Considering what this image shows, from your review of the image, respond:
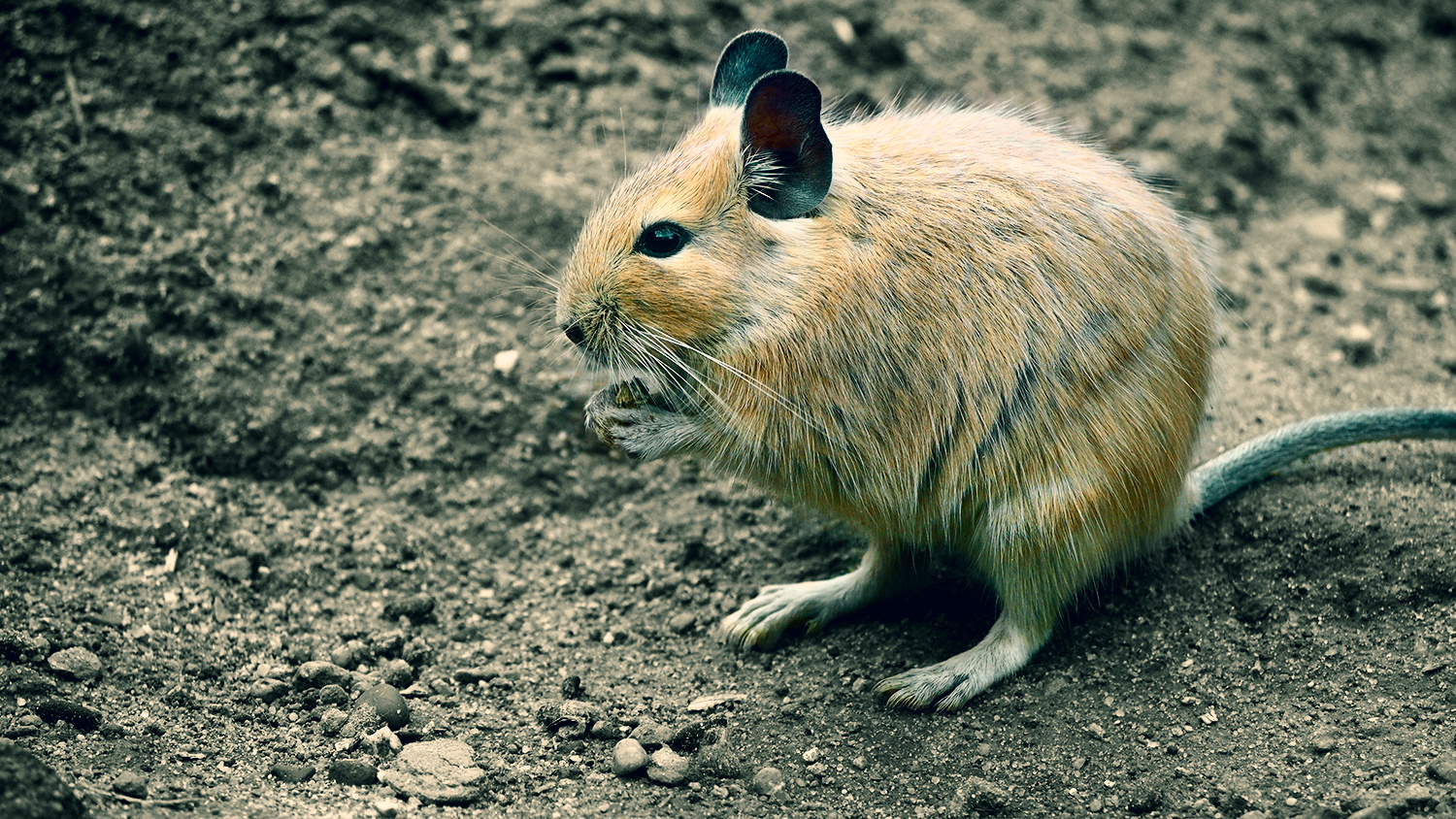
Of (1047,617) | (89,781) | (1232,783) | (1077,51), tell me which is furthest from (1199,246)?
(89,781)

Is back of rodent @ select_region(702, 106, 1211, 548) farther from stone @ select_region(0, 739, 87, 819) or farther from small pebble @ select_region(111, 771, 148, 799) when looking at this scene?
stone @ select_region(0, 739, 87, 819)

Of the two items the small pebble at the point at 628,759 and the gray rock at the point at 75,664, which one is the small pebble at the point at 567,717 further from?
the gray rock at the point at 75,664

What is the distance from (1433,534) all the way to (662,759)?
2891mm

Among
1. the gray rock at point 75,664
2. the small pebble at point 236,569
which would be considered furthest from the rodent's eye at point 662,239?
the gray rock at point 75,664

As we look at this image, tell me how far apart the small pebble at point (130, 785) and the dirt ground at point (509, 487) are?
0.04 m

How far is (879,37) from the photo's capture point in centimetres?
694

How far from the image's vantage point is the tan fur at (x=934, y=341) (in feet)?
12.8

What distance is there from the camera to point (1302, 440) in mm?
4594

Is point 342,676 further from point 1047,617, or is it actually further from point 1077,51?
point 1077,51

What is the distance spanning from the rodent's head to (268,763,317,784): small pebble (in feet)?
5.02

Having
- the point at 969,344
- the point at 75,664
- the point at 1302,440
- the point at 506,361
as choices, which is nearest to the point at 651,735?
the point at 969,344

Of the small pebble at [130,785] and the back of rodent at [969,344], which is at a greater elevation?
the back of rodent at [969,344]

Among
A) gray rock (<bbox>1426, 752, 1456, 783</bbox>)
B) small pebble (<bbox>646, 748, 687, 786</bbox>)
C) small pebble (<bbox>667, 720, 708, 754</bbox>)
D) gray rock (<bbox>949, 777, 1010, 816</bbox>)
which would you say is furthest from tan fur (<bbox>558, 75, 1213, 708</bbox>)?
gray rock (<bbox>1426, 752, 1456, 783</bbox>)

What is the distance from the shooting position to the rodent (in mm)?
3891
